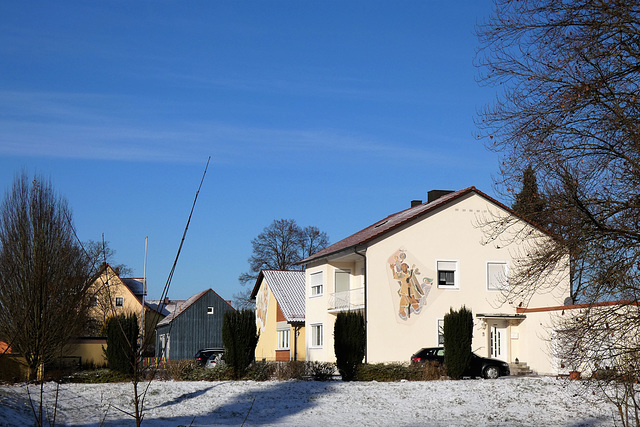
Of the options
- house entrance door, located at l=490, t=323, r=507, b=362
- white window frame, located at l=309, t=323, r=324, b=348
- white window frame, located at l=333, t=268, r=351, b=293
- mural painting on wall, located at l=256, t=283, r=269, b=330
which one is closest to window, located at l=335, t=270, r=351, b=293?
white window frame, located at l=333, t=268, r=351, b=293

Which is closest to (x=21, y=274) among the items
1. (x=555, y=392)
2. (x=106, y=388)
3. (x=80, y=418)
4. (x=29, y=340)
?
(x=29, y=340)

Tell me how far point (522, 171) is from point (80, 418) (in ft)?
41.2

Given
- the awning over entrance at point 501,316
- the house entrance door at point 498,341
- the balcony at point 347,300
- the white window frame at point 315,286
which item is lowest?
the house entrance door at point 498,341

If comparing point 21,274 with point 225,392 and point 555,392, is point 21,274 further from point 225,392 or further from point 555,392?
point 555,392

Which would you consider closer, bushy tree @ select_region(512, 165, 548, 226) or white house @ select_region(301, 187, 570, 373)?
bushy tree @ select_region(512, 165, 548, 226)

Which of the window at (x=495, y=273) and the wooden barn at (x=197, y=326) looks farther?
the wooden barn at (x=197, y=326)

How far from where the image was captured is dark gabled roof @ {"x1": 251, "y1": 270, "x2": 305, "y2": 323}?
44688 millimetres

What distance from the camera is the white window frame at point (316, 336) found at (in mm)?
37875

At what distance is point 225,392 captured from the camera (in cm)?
2153

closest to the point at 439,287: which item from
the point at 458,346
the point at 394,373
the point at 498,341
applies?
the point at 498,341

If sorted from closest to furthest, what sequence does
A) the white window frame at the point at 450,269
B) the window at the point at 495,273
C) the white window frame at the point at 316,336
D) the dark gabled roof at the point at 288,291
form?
1. the white window frame at the point at 450,269
2. the window at the point at 495,273
3. the white window frame at the point at 316,336
4. the dark gabled roof at the point at 288,291

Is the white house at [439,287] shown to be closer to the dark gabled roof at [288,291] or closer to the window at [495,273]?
the window at [495,273]

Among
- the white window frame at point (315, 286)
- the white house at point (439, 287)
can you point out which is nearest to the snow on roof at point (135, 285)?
the white window frame at point (315, 286)

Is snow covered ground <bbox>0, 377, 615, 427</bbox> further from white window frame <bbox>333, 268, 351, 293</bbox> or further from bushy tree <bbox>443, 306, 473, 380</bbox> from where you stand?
white window frame <bbox>333, 268, 351, 293</bbox>
